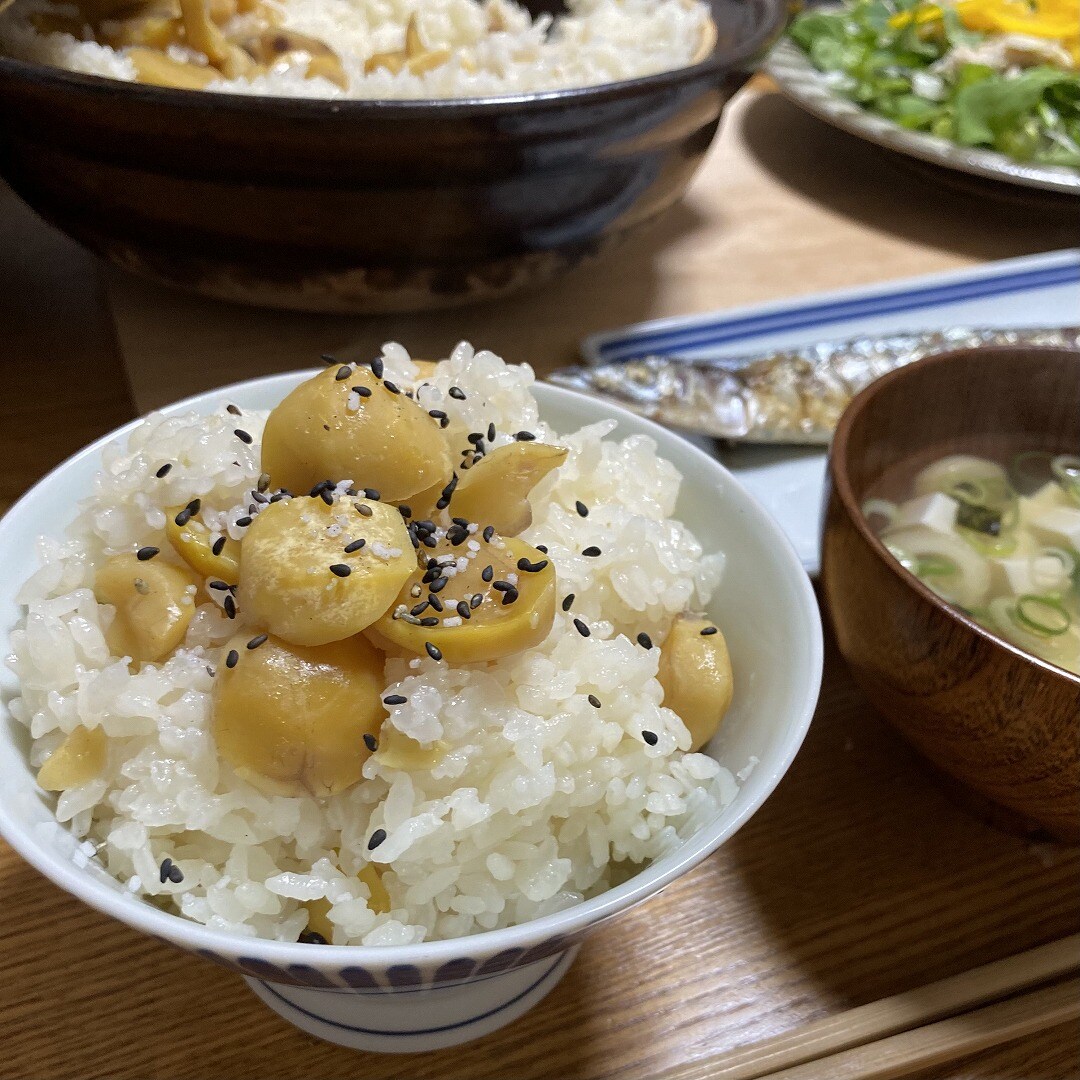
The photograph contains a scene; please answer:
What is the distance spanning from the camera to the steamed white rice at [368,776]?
31.7 inches

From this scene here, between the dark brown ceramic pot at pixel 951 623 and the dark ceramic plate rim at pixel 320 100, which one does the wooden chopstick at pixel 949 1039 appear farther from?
the dark ceramic plate rim at pixel 320 100

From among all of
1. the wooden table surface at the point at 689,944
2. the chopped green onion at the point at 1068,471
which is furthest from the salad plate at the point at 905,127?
the wooden table surface at the point at 689,944

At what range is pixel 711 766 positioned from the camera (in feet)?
2.97

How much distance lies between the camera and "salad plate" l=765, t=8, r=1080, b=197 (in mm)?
2305

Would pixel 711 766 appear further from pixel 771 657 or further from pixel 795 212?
pixel 795 212

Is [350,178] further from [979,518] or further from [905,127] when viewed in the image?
[905,127]

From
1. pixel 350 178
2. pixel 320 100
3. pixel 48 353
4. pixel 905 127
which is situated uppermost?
pixel 320 100

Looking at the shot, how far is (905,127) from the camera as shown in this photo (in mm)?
2641

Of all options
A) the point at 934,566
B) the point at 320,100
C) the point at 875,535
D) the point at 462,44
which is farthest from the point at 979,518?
the point at 462,44

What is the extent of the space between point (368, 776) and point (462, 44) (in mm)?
1711

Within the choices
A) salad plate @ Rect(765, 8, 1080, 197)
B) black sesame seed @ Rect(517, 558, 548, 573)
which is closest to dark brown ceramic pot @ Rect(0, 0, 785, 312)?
black sesame seed @ Rect(517, 558, 548, 573)

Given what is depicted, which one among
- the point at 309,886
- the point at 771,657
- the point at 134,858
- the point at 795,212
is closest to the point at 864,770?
the point at 771,657

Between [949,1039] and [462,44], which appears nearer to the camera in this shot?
[949,1039]

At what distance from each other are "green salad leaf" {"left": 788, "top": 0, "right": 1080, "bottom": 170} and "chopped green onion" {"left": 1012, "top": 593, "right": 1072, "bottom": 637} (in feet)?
5.57
